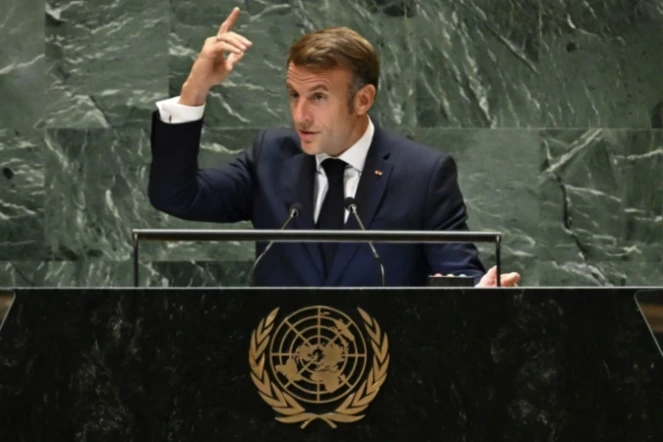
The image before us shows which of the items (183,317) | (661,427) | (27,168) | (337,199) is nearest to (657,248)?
(337,199)

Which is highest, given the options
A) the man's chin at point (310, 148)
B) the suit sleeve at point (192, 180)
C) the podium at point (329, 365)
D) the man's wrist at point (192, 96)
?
the podium at point (329, 365)

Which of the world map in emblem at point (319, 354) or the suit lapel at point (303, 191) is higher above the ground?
the world map in emblem at point (319, 354)

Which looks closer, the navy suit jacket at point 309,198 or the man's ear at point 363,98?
the navy suit jacket at point 309,198

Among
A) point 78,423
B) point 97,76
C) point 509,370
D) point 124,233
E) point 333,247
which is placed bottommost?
point 124,233

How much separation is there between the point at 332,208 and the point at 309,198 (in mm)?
77

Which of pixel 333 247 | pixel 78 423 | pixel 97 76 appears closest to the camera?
pixel 78 423

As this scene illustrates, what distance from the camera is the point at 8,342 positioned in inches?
94.7

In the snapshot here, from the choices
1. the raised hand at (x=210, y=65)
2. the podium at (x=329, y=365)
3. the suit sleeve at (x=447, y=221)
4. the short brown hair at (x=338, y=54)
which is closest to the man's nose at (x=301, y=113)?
the short brown hair at (x=338, y=54)

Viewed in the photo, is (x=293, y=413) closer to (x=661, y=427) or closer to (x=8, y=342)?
(x=8, y=342)

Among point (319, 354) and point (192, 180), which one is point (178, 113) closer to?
point (192, 180)

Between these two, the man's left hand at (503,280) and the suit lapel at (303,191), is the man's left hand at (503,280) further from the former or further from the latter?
the suit lapel at (303,191)

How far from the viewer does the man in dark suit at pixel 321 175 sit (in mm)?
3613

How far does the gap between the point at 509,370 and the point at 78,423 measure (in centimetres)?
84

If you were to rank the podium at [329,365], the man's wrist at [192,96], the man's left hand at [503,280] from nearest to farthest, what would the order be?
the podium at [329,365], the man's left hand at [503,280], the man's wrist at [192,96]
